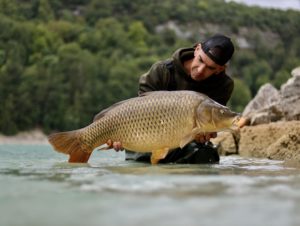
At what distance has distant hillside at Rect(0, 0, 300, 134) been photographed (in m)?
54.6

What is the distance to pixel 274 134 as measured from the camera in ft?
22.3

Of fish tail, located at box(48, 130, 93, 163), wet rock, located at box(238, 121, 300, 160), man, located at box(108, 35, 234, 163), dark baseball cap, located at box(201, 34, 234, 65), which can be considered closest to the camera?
fish tail, located at box(48, 130, 93, 163)

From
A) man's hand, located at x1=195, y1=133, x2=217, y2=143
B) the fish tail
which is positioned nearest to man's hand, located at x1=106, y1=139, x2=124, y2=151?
the fish tail

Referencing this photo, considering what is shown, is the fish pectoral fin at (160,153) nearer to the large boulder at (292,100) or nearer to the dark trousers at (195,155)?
the dark trousers at (195,155)

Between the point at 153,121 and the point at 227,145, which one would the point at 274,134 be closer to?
the point at 227,145

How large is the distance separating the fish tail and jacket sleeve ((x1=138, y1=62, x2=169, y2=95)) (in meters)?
0.86

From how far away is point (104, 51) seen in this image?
72.8m

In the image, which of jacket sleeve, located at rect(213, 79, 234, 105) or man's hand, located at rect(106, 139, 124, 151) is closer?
man's hand, located at rect(106, 139, 124, 151)

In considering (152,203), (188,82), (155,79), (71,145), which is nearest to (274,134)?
(188,82)

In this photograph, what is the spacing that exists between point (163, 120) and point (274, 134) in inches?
128

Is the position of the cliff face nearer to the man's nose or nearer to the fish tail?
the man's nose

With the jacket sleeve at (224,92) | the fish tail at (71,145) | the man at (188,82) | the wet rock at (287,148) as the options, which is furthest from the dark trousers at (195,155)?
the fish tail at (71,145)

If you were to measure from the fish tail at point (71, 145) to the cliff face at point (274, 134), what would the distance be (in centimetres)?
215

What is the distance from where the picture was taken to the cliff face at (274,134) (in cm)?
553
